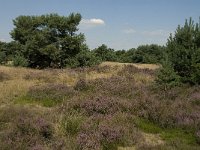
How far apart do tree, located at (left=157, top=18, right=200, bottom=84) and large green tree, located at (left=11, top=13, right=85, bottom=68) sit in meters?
16.3

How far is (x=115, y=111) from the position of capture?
41.8 feet

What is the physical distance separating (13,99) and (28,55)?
21.1 m

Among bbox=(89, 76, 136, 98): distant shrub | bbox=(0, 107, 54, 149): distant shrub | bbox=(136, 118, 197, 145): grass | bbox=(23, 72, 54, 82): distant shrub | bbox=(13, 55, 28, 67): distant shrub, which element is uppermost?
bbox=(13, 55, 28, 67): distant shrub

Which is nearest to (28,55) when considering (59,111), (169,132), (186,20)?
(186,20)

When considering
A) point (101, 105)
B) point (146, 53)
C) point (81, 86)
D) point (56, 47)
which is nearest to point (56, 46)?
point (56, 47)

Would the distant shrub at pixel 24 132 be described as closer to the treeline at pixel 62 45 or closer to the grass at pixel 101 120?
the grass at pixel 101 120

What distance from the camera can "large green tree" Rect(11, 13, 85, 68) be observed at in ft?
113

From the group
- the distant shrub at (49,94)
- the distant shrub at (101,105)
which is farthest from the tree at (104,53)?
the distant shrub at (101,105)

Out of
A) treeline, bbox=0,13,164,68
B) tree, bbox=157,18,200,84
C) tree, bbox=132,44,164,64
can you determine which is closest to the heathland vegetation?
tree, bbox=157,18,200,84

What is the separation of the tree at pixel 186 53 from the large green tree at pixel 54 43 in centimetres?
1625

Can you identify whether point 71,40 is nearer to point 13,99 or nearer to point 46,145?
point 13,99

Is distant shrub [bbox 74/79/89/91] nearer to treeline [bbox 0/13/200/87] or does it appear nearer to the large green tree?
treeline [bbox 0/13/200/87]

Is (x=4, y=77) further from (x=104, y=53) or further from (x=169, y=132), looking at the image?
(x=104, y=53)

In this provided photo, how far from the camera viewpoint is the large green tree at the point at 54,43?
113 feet
